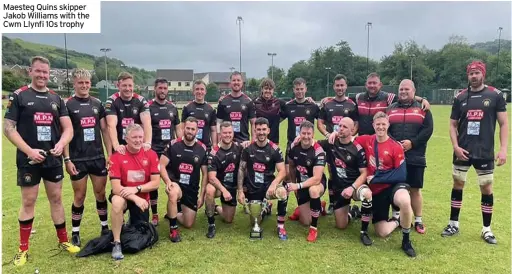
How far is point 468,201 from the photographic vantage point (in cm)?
640

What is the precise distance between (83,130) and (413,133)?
14.6ft

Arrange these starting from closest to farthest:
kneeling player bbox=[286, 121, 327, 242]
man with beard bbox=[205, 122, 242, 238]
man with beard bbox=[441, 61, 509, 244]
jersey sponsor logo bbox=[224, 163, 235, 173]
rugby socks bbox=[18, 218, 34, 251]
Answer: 1. rugby socks bbox=[18, 218, 34, 251]
2. man with beard bbox=[441, 61, 509, 244]
3. kneeling player bbox=[286, 121, 327, 242]
4. man with beard bbox=[205, 122, 242, 238]
5. jersey sponsor logo bbox=[224, 163, 235, 173]

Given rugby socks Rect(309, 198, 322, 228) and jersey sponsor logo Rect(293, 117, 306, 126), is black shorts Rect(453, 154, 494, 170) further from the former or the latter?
jersey sponsor logo Rect(293, 117, 306, 126)

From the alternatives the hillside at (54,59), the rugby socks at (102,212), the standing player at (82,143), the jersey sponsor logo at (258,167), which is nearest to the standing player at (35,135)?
the standing player at (82,143)

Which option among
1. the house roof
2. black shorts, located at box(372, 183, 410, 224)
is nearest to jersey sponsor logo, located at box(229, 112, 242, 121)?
black shorts, located at box(372, 183, 410, 224)

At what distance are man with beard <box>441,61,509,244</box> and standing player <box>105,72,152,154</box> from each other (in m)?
4.35

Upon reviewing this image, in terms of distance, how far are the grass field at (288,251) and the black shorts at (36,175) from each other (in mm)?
902

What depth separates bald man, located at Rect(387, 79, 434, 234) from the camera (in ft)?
16.8

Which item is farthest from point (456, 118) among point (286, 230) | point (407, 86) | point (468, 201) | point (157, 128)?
point (157, 128)

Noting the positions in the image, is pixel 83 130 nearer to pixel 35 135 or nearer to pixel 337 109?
pixel 35 135

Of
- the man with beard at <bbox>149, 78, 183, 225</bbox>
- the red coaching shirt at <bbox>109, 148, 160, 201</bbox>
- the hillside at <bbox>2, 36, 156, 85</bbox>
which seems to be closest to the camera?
the red coaching shirt at <bbox>109, 148, 160, 201</bbox>

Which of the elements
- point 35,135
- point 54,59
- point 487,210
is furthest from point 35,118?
point 54,59

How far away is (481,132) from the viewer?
488cm

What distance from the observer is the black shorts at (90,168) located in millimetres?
4730
